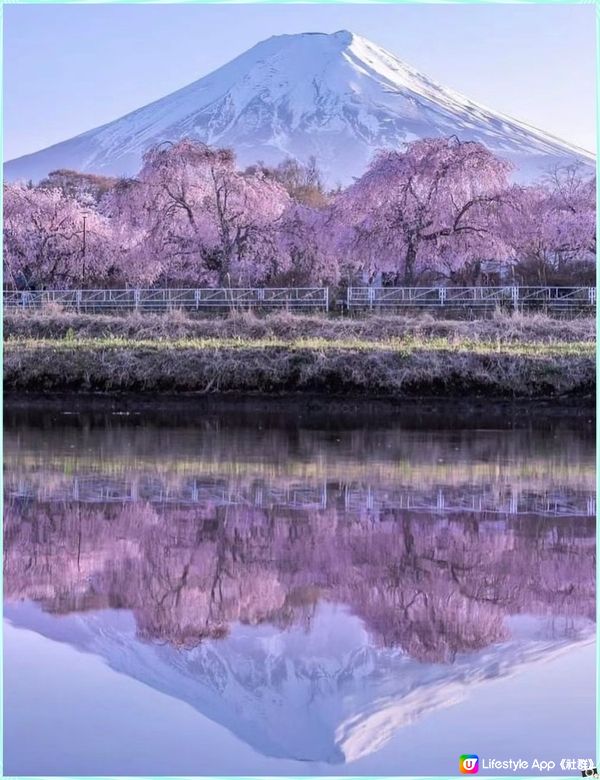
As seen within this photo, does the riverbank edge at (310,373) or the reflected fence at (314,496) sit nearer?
the reflected fence at (314,496)

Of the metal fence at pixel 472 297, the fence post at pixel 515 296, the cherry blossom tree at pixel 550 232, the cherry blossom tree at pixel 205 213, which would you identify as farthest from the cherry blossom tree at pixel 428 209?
the fence post at pixel 515 296

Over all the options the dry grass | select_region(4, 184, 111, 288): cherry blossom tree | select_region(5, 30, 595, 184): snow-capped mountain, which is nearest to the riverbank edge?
the dry grass

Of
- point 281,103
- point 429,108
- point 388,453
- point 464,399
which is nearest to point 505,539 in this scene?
point 388,453

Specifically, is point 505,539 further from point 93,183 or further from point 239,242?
point 93,183

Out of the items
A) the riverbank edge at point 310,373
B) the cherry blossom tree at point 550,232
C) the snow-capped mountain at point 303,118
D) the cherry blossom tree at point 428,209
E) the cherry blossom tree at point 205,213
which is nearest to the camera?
the riverbank edge at point 310,373

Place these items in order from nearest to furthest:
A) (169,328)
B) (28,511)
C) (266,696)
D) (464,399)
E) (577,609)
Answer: (266,696) < (577,609) < (28,511) < (464,399) < (169,328)

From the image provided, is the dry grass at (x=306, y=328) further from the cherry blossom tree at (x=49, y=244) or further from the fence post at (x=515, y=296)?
the cherry blossom tree at (x=49, y=244)

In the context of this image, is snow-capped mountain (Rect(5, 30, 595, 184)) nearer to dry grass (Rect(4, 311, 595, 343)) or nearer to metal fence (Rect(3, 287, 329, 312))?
metal fence (Rect(3, 287, 329, 312))

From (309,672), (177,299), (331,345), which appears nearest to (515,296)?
(177,299)
